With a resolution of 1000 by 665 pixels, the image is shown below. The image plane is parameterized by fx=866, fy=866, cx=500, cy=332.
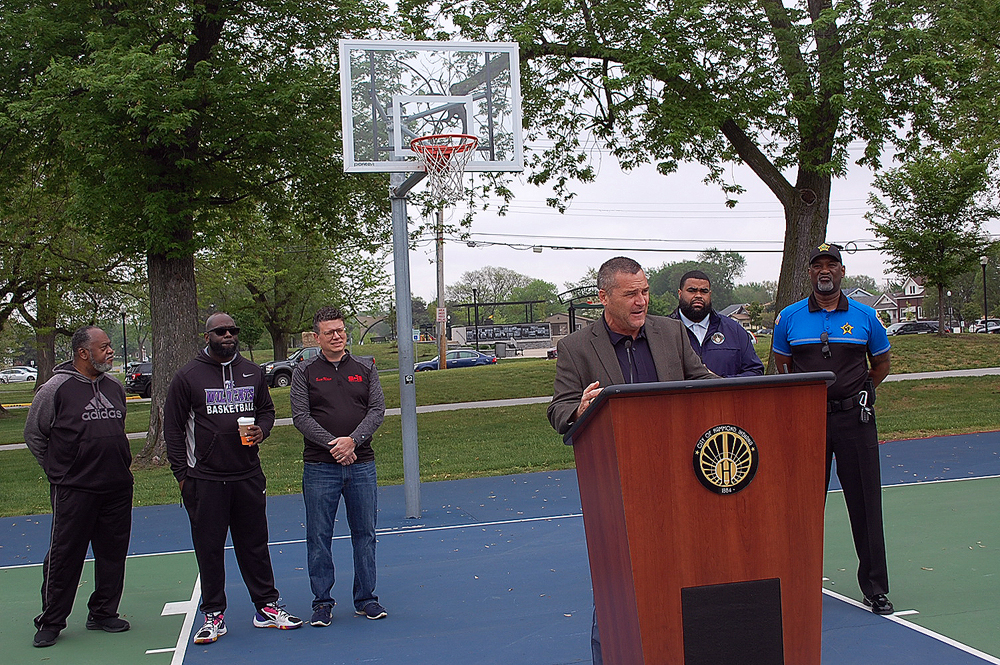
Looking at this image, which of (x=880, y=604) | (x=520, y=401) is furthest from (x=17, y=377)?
(x=880, y=604)

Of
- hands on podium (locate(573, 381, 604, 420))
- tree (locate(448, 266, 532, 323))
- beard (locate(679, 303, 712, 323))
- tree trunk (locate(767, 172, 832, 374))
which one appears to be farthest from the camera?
tree (locate(448, 266, 532, 323))

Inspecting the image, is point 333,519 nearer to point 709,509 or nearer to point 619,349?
point 619,349

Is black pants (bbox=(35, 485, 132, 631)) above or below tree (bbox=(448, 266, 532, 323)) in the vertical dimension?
below

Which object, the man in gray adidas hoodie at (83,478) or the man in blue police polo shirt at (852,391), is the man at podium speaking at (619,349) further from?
the man in gray adidas hoodie at (83,478)

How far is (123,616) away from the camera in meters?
6.31

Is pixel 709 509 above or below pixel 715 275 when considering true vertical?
below

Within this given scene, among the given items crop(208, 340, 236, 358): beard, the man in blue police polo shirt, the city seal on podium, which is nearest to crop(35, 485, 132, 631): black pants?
crop(208, 340, 236, 358): beard

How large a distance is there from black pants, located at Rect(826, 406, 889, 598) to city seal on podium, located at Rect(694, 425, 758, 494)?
277 centimetres

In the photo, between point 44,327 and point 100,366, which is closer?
point 100,366

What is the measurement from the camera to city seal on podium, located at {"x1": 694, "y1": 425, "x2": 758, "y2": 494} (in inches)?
118

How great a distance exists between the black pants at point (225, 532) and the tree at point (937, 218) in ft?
97.5

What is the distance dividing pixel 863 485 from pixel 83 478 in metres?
5.15

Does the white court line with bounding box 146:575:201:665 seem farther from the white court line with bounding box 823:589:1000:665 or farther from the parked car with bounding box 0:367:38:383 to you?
the parked car with bounding box 0:367:38:383

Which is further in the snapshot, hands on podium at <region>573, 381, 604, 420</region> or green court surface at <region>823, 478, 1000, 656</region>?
green court surface at <region>823, 478, 1000, 656</region>
